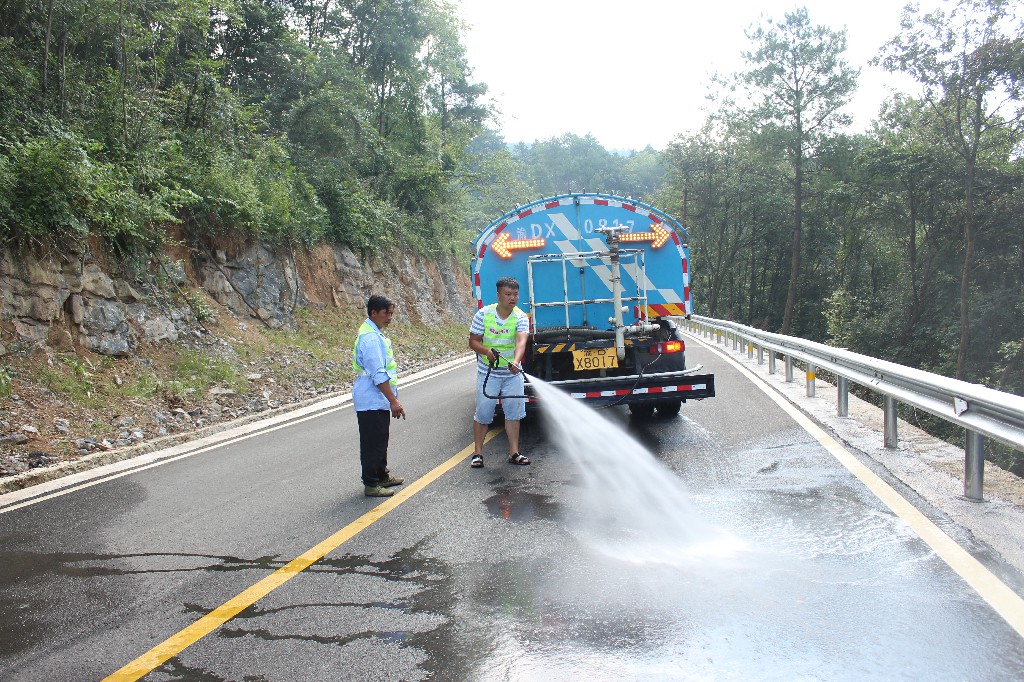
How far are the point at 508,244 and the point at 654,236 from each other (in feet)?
5.85

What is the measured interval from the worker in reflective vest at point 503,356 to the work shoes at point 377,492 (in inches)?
44.6

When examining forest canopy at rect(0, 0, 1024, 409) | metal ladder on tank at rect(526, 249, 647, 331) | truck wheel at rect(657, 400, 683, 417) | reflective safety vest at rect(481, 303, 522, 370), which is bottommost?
truck wheel at rect(657, 400, 683, 417)

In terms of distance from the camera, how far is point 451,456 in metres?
8.00

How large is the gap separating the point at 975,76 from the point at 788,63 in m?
16.4

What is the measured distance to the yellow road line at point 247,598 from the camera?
346 centimetres

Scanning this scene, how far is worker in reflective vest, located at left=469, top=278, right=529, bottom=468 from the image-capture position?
7.41m

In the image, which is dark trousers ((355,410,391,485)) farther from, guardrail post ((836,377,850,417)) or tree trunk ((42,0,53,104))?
tree trunk ((42,0,53,104))

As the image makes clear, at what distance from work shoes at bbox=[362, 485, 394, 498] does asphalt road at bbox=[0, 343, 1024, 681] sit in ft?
0.64

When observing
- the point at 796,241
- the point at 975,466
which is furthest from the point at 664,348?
the point at 796,241

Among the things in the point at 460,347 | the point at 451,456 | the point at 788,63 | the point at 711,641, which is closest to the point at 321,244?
the point at 460,347

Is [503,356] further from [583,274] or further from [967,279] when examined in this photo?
[967,279]

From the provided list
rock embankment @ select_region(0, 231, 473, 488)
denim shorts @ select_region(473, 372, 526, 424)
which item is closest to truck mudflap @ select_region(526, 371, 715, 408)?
denim shorts @ select_region(473, 372, 526, 424)

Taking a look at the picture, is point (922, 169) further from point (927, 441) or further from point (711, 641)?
point (711, 641)

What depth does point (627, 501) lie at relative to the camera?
5.91 meters
